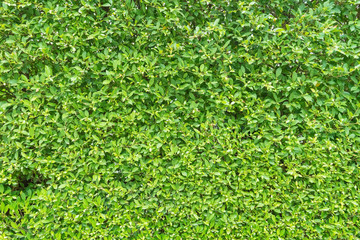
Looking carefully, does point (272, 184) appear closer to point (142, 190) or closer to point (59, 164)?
point (142, 190)

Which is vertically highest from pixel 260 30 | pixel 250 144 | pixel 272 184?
pixel 260 30

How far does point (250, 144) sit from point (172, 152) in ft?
2.81

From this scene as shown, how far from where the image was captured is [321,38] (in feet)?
8.75

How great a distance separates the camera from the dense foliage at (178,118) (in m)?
2.68

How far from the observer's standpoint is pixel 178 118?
2779 millimetres

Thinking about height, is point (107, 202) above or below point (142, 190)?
below

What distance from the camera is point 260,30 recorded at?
9.00ft

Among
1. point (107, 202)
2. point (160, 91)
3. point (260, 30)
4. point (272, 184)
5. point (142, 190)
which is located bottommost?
point (107, 202)

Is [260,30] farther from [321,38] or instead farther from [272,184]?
[272,184]

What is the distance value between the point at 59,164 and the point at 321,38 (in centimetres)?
309

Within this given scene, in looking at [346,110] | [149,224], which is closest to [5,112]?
[149,224]

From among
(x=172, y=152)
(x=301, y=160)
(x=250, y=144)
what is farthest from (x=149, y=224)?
(x=301, y=160)

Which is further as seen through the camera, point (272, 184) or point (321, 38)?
point (272, 184)

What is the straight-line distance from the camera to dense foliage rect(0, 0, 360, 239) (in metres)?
2.68
